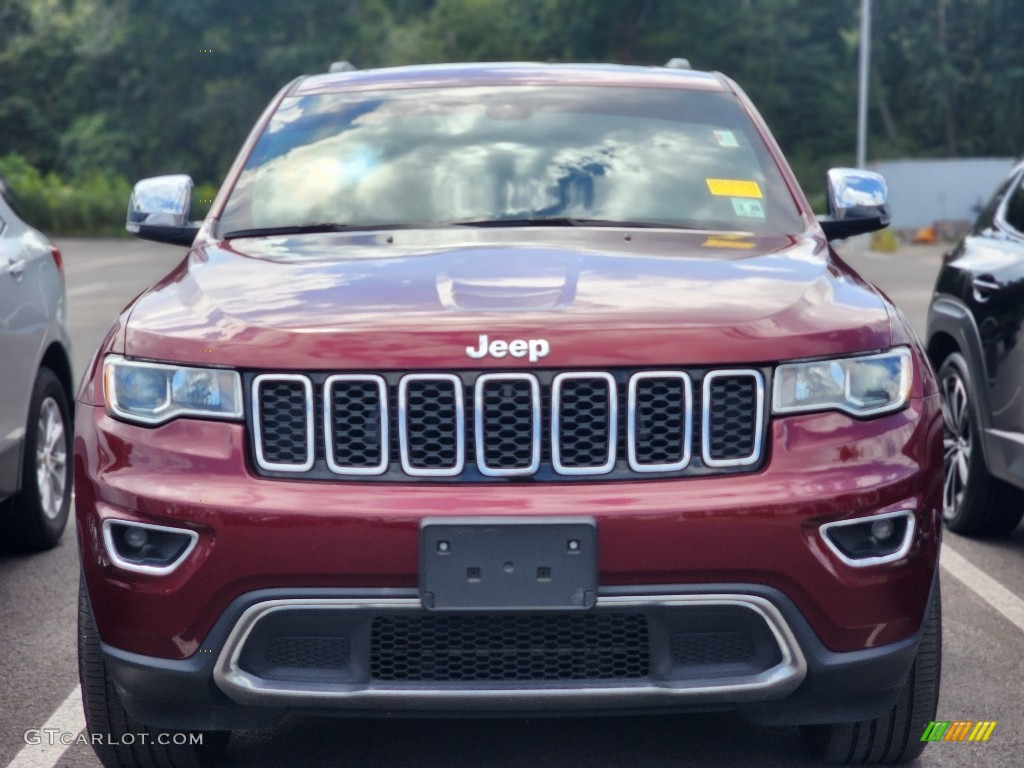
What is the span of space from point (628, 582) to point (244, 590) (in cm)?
77

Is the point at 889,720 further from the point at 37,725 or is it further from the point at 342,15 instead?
the point at 342,15

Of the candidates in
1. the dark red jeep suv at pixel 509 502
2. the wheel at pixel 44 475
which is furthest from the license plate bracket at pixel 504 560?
the wheel at pixel 44 475

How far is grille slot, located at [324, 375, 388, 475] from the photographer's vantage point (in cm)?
340

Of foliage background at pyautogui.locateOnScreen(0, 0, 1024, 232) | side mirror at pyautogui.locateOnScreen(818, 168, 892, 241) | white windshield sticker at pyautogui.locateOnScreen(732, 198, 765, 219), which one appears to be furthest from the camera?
foliage background at pyautogui.locateOnScreen(0, 0, 1024, 232)

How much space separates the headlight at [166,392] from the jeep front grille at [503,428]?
111 mm

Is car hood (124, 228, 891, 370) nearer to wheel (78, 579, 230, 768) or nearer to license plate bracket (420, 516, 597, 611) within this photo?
license plate bracket (420, 516, 597, 611)

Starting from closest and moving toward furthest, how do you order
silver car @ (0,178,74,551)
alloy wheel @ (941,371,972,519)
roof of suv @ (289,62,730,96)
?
roof of suv @ (289,62,730,96) → silver car @ (0,178,74,551) → alloy wheel @ (941,371,972,519)

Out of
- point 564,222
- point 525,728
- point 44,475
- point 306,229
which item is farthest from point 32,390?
point 525,728

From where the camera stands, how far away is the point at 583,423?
341cm

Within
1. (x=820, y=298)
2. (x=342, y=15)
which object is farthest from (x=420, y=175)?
(x=342, y=15)

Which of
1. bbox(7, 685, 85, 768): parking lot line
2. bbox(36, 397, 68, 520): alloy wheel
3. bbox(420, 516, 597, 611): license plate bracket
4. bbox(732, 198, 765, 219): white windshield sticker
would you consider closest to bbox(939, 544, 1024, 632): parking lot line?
bbox(732, 198, 765, 219): white windshield sticker

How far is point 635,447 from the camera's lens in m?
3.40

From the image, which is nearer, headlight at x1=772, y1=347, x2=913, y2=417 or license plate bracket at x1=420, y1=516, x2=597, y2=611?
license plate bracket at x1=420, y1=516, x2=597, y2=611

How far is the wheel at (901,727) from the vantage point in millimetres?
3787
